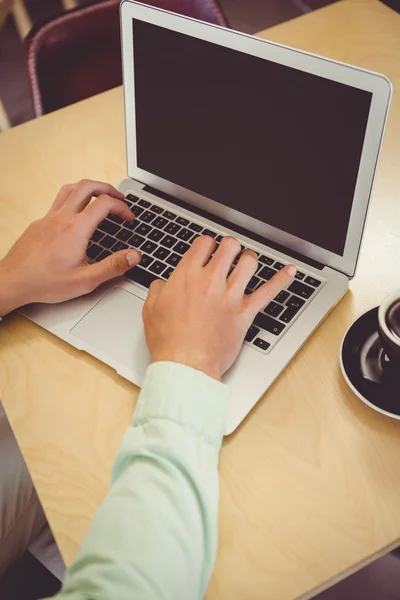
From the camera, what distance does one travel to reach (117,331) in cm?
74

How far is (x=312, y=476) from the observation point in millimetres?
621

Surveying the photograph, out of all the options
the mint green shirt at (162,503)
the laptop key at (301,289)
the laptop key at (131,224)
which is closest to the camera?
the mint green shirt at (162,503)

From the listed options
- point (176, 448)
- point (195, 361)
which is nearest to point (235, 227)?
point (195, 361)

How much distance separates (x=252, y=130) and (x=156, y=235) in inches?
7.7

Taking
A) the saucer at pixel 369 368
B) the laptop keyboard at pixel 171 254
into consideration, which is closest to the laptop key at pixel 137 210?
the laptop keyboard at pixel 171 254

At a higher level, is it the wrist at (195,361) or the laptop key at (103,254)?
the wrist at (195,361)

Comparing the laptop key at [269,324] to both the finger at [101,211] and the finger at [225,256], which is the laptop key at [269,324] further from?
the finger at [101,211]

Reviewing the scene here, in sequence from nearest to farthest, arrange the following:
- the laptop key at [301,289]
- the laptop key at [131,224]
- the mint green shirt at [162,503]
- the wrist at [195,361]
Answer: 1. the mint green shirt at [162,503]
2. the wrist at [195,361]
3. the laptop key at [301,289]
4. the laptop key at [131,224]

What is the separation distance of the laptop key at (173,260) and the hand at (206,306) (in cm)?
5

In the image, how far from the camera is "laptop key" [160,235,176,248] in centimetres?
82

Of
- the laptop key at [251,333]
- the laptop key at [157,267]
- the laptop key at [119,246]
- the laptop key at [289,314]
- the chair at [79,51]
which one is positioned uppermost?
the chair at [79,51]

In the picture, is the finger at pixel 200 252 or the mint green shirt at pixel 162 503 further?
the finger at pixel 200 252

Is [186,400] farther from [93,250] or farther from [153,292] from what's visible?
[93,250]

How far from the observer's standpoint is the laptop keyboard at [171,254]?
717mm
